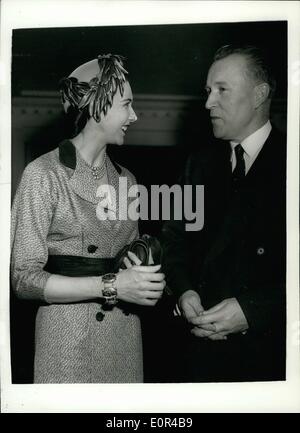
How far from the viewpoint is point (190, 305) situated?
1.38 meters

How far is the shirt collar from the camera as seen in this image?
4.55ft

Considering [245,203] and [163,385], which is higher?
[245,203]

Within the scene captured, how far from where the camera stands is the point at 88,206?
4.50 feet

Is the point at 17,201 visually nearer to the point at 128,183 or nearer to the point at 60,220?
the point at 60,220

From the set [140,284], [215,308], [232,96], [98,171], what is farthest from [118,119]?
[215,308]

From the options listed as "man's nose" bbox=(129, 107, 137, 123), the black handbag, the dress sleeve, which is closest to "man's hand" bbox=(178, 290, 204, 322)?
the black handbag

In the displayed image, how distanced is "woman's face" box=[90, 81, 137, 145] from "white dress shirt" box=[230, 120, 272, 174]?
0.29 m

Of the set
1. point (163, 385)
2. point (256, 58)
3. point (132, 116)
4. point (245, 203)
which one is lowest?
point (163, 385)

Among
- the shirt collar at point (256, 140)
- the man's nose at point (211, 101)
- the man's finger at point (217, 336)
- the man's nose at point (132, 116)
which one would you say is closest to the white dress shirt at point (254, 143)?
the shirt collar at point (256, 140)

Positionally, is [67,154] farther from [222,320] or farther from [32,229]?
[222,320]

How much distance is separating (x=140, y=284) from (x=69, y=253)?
0.63ft

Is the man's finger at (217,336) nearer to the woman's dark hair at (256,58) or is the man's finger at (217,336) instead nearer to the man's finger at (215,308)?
the man's finger at (215,308)

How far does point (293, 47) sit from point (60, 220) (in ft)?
2.43
